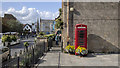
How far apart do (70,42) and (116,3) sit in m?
6.21

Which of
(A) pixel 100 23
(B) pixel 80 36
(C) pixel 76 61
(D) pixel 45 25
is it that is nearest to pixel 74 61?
(C) pixel 76 61

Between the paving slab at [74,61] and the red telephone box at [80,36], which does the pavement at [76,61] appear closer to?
the paving slab at [74,61]

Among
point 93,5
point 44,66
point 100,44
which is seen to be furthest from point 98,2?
point 44,66

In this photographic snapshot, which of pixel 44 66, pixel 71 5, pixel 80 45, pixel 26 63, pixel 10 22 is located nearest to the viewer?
pixel 26 63

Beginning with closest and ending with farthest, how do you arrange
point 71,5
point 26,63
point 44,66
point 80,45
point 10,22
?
point 26,63, point 44,66, point 80,45, point 71,5, point 10,22

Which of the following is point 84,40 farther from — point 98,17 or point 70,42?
point 98,17

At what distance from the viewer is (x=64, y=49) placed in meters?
12.3

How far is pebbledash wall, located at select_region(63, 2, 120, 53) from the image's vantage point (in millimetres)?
12000

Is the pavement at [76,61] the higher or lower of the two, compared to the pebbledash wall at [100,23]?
lower

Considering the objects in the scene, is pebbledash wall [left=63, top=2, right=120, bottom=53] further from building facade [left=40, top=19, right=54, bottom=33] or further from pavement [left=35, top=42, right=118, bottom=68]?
building facade [left=40, top=19, right=54, bottom=33]

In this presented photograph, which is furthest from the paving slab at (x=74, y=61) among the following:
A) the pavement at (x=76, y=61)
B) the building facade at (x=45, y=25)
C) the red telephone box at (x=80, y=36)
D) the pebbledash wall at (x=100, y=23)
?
the building facade at (x=45, y=25)

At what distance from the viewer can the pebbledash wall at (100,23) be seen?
12.0 metres

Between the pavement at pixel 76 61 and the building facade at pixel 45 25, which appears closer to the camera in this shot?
the pavement at pixel 76 61

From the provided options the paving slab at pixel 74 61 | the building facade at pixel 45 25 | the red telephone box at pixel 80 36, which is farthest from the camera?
the building facade at pixel 45 25
